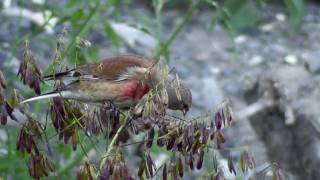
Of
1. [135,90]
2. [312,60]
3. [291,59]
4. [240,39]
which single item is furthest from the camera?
[240,39]

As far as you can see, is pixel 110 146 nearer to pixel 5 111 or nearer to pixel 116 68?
pixel 5 111

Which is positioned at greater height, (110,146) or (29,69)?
(29,69)

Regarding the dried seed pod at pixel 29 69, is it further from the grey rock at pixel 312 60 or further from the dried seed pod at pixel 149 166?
the grey rock at pixel 312 60

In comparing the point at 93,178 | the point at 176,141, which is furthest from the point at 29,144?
the point at 176,141

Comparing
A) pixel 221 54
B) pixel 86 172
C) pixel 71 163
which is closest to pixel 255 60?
pixel 221 54

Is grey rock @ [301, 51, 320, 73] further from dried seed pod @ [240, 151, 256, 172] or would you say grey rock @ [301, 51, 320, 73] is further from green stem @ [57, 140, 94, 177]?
dried seed pod @ [240, 151, 256, 172]

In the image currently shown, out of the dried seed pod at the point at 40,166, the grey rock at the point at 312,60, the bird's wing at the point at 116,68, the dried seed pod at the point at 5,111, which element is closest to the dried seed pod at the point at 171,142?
the dried seed pod at the point at 40,166

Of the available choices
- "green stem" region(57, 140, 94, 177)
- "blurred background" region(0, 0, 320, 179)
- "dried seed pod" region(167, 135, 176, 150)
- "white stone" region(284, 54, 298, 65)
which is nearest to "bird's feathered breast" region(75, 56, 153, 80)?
"blurred background" region(0, 0, 320, 179)

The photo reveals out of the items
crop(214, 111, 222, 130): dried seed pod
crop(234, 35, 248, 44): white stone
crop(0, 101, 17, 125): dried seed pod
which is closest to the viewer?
crop(214, 111, 222, 130): dried seed pod
